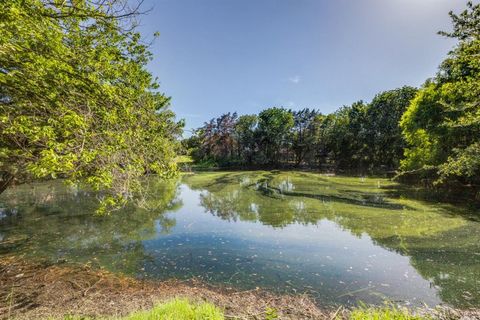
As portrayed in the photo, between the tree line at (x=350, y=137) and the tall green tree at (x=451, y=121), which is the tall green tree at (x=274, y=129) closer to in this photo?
the tree line at (x=350, y=137)

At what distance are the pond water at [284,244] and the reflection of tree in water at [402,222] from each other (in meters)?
0.06

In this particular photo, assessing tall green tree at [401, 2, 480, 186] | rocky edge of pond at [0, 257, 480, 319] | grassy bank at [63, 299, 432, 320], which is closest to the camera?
grassy bank at [63, 299, 432, 320]

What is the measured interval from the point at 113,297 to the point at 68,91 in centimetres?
553

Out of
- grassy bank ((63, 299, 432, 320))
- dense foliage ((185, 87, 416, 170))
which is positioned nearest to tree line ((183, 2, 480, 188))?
dense foliage ((185, 87, 416, 170))

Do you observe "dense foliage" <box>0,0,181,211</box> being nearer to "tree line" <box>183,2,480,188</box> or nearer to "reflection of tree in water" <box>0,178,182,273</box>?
"reflection of tree in water" <box>0,178,182,273</box>

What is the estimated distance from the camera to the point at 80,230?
1432cm

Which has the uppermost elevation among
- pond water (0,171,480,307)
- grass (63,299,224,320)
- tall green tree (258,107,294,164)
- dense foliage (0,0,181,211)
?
tall green tree (258,107,294,164)

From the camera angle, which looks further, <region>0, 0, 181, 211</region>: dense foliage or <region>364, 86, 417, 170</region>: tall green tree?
<region>364, 86, 417, 170</region>: tall green tree

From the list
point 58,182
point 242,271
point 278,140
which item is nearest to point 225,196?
point 242,271

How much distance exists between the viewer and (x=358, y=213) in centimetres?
1778

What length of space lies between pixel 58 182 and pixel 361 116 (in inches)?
2364

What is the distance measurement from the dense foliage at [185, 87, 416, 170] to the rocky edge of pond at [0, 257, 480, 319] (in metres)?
53.2

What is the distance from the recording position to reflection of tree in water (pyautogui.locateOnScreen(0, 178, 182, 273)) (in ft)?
35.4

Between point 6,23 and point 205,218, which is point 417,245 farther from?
point 6,23
